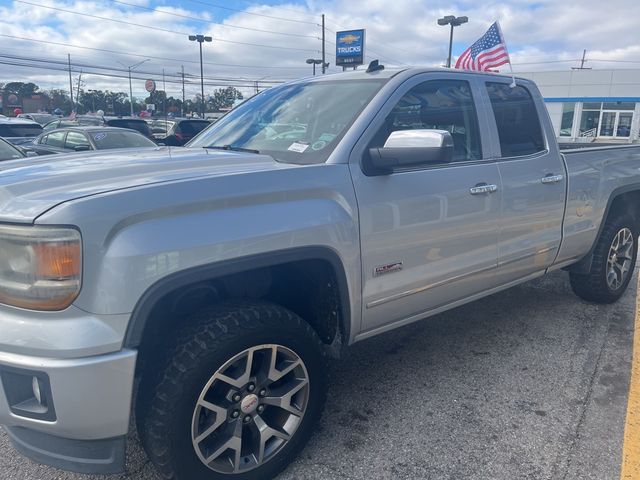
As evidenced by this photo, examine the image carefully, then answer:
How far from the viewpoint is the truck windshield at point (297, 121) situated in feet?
9.28

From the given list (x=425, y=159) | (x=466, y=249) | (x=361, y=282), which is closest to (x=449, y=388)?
(x=466, y=249)

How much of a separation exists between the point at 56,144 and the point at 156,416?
10295 mm

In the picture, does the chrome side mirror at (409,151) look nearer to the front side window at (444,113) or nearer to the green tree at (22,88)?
the front side window at (444,113)

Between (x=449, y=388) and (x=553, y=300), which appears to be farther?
(x=553, y=300)

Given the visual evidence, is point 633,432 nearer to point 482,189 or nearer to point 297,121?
point 482,189

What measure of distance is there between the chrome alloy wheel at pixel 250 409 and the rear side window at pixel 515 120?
6.81ft

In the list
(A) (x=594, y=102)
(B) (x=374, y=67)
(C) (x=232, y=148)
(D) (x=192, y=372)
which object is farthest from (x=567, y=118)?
(D) (x=192, y=372)

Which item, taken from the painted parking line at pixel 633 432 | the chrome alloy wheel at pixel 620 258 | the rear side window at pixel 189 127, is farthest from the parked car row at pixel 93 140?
the painted parking line at pixel 633 432

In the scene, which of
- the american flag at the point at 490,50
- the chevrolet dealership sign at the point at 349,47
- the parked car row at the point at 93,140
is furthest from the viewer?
the chevrolet dealership sign at the point at 349,47

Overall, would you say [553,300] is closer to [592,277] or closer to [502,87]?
[592,277]

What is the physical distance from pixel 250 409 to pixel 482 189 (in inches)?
72.6

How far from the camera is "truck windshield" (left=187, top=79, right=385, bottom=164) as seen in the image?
2828 mm

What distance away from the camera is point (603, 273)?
458cm

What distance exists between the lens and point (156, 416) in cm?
212
